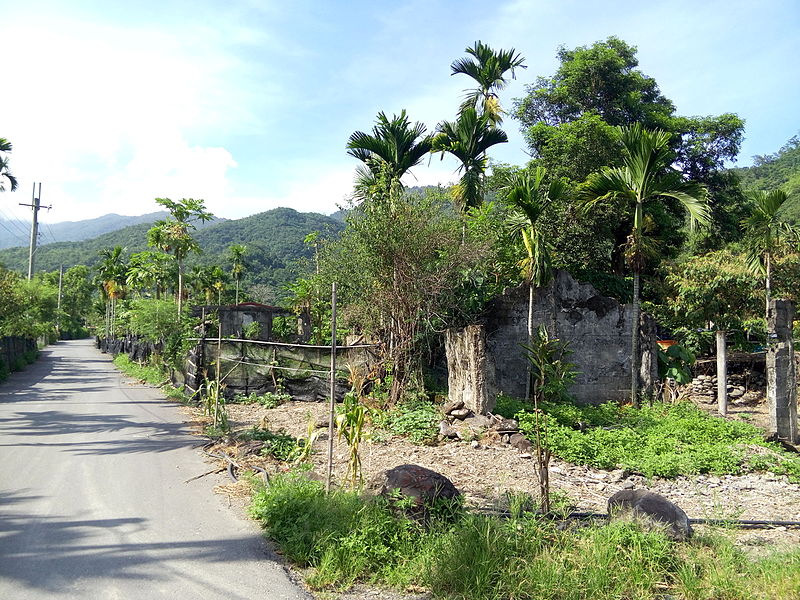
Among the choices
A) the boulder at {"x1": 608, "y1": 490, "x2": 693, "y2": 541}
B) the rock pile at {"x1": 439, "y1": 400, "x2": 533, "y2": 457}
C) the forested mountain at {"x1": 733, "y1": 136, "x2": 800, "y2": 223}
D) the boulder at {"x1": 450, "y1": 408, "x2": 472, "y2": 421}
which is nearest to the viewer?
A: the boulder at {"x1": 608, "y1": 490, "x2": 693, "y2": 541}

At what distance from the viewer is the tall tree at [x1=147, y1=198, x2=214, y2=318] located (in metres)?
21.4

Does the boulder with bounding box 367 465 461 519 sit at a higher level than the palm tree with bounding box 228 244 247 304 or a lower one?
lower

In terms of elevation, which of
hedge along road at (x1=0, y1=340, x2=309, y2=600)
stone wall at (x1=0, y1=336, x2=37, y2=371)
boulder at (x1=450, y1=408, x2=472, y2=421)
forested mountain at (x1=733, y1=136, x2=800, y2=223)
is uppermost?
forested mountain at (x1=733, y1=136, x2=800, y2=223)

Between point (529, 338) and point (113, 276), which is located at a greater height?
point (113, 276)

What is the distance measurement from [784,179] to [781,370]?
38878 mm

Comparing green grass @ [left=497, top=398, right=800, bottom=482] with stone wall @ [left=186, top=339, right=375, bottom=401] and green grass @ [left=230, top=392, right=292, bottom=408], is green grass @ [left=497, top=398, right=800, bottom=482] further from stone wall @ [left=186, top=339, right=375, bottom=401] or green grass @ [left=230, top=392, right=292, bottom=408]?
green grass @ [left=230, top=392, right=292, bottom=408]

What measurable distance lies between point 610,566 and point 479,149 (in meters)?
13.2

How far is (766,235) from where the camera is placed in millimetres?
14125

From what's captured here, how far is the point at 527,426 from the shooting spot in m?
9.64

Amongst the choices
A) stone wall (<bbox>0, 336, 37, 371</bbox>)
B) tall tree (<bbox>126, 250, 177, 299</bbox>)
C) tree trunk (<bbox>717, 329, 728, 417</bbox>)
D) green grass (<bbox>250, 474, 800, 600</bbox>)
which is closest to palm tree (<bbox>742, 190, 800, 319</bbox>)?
tree trunk (<bbox>717, 329, 728, 417</bbox>)

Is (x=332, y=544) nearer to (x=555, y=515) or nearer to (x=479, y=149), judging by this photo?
(x=555, y=515)

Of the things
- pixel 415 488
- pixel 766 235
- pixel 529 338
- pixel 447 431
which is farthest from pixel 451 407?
pixel 766 235

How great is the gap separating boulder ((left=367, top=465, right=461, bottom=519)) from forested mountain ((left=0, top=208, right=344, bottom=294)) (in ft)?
216

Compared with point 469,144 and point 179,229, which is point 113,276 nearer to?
point 179,229
